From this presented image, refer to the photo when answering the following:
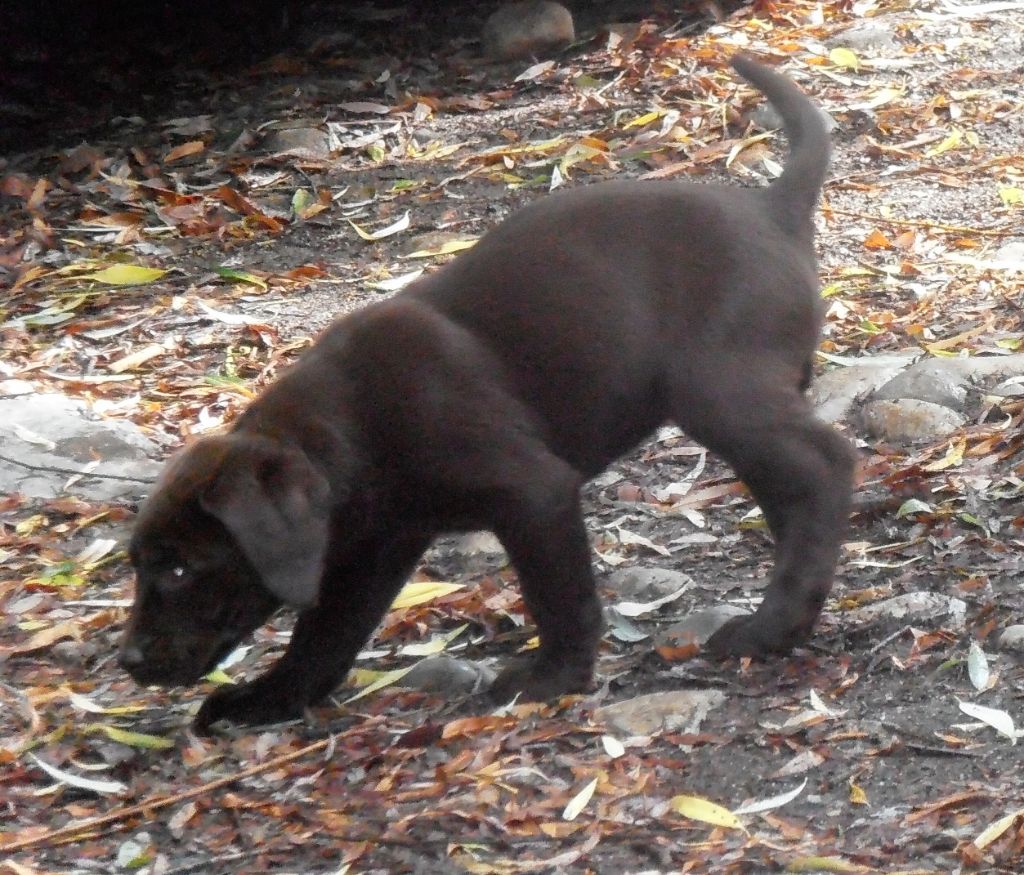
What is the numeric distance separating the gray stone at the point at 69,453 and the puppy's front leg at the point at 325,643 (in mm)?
1397

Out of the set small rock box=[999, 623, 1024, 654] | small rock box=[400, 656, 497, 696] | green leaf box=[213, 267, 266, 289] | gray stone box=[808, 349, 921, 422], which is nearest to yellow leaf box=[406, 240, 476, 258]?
green leaf box=[213, 267, 266, 289]

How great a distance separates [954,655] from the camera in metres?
3.73

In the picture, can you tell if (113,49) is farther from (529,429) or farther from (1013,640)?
(1013,640)

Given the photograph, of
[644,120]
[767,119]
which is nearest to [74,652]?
[644,120]

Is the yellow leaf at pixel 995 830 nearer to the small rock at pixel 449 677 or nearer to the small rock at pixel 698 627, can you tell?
the small rock at pixel 698 627

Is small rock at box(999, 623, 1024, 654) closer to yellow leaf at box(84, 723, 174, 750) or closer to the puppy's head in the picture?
the puppy's head

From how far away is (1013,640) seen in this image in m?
3.70

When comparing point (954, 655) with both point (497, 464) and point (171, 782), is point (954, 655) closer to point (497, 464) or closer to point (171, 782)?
point (497, 464)

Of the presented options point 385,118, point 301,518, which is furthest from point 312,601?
point 385,118

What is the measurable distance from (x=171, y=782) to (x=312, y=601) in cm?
55

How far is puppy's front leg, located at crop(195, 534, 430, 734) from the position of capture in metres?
3.87

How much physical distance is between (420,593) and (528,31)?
17.0ft

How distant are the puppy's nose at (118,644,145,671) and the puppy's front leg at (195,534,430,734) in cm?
29

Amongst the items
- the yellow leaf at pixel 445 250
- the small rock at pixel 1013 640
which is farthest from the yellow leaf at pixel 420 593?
the yellow leaf at pixel 445 250
